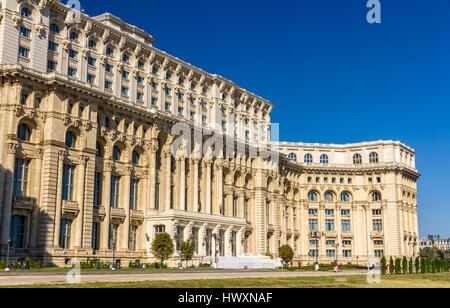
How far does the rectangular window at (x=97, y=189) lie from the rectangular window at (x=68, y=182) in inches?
226

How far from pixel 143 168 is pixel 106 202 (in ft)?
34.8

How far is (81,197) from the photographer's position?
73.0 m

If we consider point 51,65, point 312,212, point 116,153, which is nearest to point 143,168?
point 116,153

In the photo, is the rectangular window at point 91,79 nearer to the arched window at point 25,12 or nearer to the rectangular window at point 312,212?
the arched window at point 25,12

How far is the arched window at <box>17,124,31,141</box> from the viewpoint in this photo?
68.8 metres

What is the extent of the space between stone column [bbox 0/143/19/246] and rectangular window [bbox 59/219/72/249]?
8.05m

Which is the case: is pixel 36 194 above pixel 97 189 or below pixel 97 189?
below

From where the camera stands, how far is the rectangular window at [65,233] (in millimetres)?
70625

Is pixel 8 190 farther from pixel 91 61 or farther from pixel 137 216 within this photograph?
pixel 91 61

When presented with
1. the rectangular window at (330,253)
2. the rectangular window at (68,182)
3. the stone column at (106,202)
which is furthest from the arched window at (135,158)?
the rectangular window at (330,253)

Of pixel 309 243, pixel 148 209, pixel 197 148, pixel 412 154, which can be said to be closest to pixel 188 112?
pixel 197 148

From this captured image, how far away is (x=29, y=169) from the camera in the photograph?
6938 cm

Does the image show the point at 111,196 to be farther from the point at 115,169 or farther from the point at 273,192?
the point at 273,192
